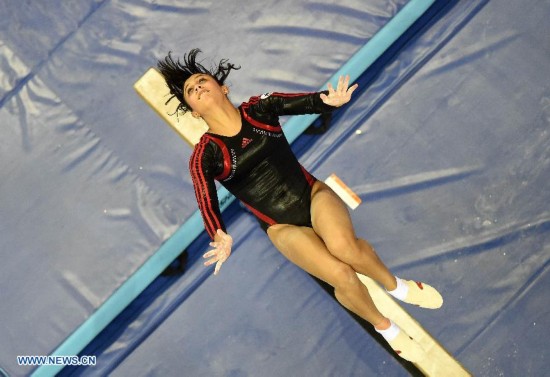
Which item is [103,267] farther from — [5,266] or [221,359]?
[221,359]

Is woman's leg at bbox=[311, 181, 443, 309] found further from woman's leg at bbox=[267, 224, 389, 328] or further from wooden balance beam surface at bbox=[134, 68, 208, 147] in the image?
wooden balance beam surface at bbox=[134, 68, 208, 147]

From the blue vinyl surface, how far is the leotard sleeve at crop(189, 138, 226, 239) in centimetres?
57

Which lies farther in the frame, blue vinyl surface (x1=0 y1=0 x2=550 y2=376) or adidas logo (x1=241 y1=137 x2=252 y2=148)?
blue vinyl surface (x1=0 y1=0 x2=550 y2=376)

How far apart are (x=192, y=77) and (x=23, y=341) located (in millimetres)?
1678

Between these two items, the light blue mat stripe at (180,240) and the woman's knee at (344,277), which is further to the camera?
the light blue mat stripe at (180,240)

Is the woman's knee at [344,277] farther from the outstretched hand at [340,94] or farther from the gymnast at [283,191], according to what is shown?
the outstretched hand at [340,94]

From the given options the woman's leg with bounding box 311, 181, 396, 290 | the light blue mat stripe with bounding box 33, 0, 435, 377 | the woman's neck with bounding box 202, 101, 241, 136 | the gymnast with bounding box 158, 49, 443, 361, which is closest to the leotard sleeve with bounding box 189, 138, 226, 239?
the gymnast with bounding box 158, 49, 443, 361

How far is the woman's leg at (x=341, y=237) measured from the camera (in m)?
2.04

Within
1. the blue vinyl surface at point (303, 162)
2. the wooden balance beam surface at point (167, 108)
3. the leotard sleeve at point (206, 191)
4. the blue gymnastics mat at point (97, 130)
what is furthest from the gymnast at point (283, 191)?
the blue gymnastics mat at point (97, 130)

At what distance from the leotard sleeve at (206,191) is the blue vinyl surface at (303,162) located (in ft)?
1.88

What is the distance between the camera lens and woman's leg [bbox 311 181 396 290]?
204 centimetres

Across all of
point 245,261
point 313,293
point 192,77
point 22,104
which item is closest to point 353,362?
point 313,293

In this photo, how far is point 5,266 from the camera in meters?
2.58

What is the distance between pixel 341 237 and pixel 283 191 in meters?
0.38
